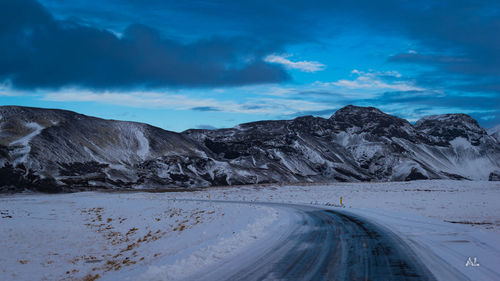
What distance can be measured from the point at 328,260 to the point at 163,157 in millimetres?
113272

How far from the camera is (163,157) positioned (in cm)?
12044

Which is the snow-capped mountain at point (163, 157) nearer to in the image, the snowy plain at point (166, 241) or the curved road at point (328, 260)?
the snowy plain at point (166, 241)

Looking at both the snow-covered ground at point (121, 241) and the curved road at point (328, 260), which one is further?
the snow-covered ground at point (121, 241)

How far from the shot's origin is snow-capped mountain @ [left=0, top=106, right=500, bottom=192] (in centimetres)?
8888

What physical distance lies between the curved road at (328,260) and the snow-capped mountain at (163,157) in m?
77.9

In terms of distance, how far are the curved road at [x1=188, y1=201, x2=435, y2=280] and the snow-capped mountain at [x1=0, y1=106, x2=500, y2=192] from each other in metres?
77.9

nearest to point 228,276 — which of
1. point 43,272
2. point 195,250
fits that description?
point 195,250

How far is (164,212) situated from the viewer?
34.0 metres

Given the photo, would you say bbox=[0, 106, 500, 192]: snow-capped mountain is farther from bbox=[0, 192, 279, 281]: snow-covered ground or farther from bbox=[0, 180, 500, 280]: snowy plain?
bbox=[0, 180, 500, 280]: snowy plain

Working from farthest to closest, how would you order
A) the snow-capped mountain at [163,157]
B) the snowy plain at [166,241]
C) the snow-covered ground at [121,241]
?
the snow-capped mountain at [163,157] → the snow-covered ground at [121,241] → the snowy plain at [166,241]

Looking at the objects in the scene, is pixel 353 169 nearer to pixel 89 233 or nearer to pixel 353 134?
pixel 353 134

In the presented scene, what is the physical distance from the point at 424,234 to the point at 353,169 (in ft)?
466

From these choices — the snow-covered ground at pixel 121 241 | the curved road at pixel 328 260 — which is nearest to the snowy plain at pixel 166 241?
the snow-covered ground at pixel 121 241

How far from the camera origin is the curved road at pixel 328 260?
9.60m
